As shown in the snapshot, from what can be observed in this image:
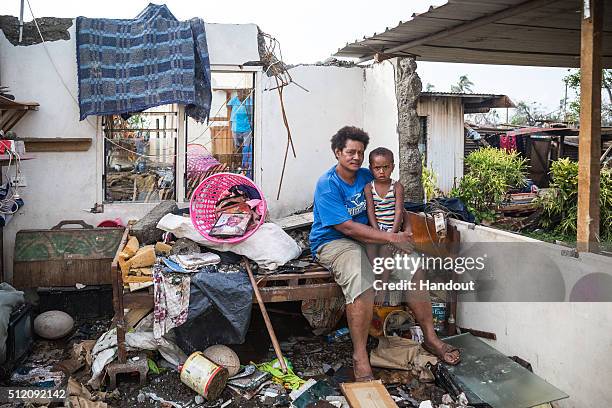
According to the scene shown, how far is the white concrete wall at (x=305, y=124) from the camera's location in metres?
6.80

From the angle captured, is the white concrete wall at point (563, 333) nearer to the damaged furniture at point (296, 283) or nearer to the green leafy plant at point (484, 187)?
the damaged furniture at point (296, 283)

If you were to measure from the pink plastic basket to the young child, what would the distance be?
3.48 feet

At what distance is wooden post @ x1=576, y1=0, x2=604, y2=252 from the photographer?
3.58m

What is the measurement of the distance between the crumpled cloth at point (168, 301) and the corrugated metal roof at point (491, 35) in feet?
10.1

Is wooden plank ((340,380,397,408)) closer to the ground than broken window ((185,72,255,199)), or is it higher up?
closer to the ground

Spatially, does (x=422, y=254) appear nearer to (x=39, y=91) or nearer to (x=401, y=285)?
(x=401, y=285)

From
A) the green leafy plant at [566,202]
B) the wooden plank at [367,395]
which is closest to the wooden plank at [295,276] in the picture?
the wooden plank at [367,395]

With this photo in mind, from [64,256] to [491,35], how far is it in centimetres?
517

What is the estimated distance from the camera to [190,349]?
442cm

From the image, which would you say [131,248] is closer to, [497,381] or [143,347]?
[143,347]

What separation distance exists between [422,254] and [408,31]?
220 cm

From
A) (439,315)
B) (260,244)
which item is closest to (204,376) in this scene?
(260,244)

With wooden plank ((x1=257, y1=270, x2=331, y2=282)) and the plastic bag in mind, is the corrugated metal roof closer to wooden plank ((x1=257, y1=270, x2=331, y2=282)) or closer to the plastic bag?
the plastic bag

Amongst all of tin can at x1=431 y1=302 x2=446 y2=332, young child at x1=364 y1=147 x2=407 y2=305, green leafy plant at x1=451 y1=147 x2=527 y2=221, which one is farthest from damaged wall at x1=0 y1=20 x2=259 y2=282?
green leafy plant at x1=451 y1=147 x2=527 y2=221
